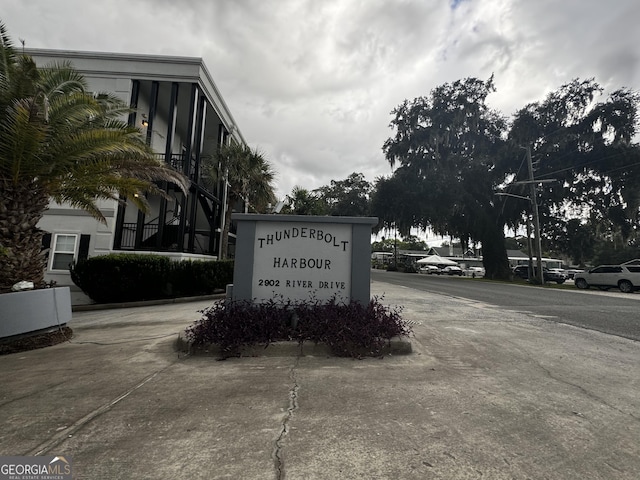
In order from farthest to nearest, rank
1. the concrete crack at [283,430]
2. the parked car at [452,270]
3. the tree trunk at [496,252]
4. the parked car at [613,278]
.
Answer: the parked car at [452,270] → the tree trunk at [496,252] → the parked car at [613,278] → the concrete crack at [283,430]

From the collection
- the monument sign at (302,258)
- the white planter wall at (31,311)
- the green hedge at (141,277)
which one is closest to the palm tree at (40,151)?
the white planter wall at (31,311)

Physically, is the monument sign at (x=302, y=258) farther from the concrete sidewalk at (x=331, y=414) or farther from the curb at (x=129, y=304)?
the curb at (x=129, y=304)

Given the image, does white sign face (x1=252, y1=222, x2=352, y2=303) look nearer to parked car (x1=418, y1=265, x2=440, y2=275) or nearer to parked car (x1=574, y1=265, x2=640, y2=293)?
parked car (x1=574, y1=265, x2=640, y2=293)

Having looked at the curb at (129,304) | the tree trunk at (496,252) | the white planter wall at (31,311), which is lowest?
the curb at (129,304)

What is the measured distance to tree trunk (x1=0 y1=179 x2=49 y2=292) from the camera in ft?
21.0

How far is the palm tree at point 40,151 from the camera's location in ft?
20.2

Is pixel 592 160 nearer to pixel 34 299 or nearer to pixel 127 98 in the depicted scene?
pixel 127 98

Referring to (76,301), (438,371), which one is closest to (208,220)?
(76,301)

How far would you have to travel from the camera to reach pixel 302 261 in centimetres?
574

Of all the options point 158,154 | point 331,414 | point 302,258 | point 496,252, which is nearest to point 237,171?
point 158,154

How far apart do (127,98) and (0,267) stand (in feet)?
39.3

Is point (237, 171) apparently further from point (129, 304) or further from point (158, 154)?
point (129, 304)

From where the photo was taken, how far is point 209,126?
21250 mm

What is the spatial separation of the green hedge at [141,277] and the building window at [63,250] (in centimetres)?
263
